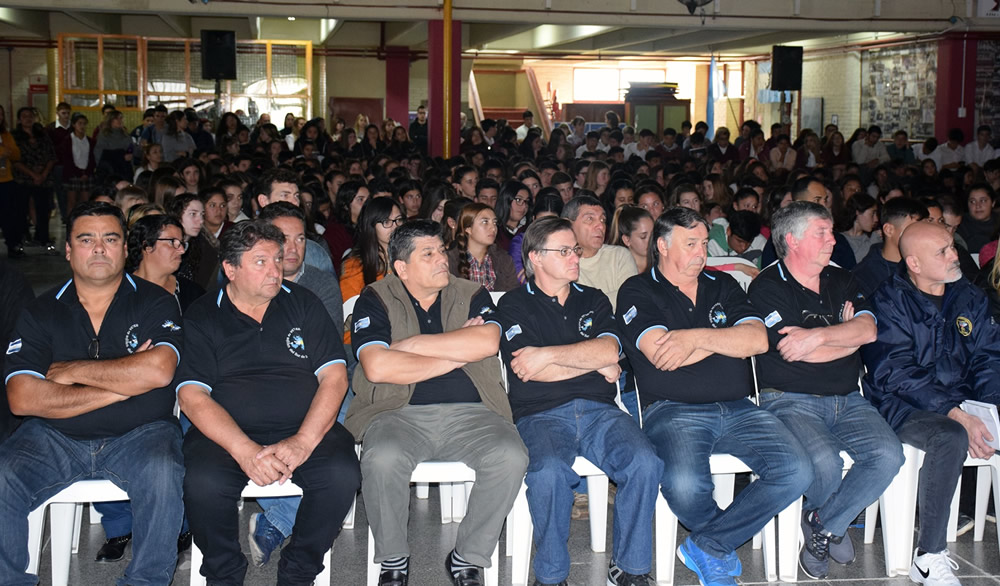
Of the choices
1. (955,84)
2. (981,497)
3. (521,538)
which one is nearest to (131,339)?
(521,538)

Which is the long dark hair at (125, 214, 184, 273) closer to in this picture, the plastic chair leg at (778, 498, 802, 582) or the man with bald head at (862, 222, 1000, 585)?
the plastic chair leg at (778, 498, 802, 582)

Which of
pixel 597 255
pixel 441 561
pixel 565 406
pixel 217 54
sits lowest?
pixel 441 561

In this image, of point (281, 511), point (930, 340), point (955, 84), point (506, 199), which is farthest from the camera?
point (955, 84)

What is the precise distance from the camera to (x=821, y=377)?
3.57 meters

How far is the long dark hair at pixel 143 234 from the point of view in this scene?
12.2ft

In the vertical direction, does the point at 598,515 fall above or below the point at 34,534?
below

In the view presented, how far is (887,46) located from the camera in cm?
1576

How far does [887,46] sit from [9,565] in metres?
15.6

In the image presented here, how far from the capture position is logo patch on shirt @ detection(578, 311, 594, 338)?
3520 millimetres

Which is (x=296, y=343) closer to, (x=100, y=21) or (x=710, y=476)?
(x=710, y=476)

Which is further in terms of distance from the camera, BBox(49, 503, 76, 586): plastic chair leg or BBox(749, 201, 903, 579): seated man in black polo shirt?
BBox(749, 201, 903, 579): seated man in black polo shirt

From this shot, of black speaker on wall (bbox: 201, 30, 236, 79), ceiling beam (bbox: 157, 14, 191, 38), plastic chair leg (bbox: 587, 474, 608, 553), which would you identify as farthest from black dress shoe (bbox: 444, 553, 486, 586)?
ceiling beam (bbox: 157, 14, 191, 38)

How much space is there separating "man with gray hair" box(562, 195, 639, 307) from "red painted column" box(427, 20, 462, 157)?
7.16 m

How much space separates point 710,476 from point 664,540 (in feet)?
0.84
